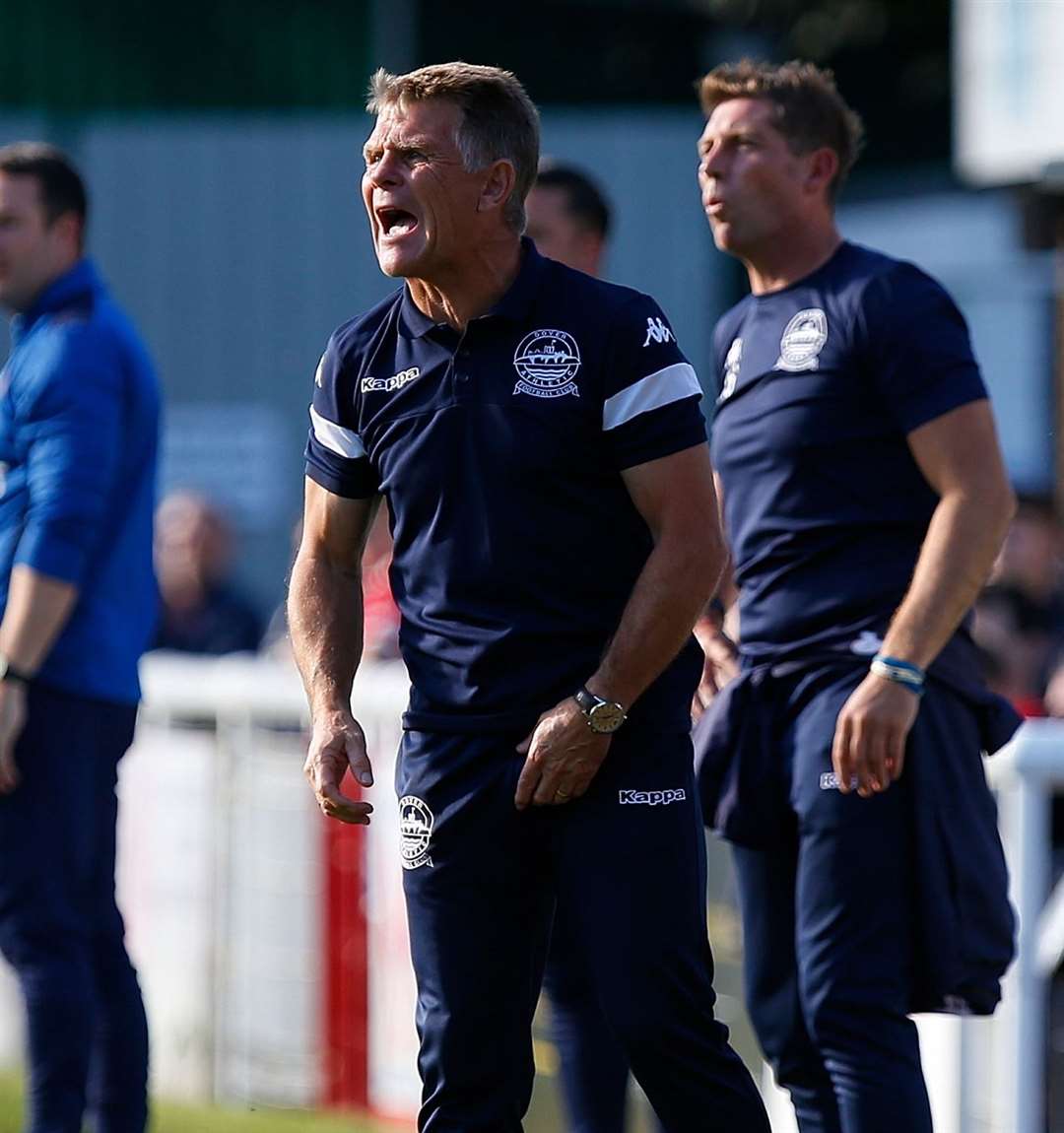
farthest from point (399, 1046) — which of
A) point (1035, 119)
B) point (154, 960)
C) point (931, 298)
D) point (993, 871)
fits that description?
point (1035, 119)

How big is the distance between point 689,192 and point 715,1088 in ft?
50.6

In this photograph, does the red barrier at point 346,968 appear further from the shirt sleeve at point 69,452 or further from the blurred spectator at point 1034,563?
the blurred spectator at point 1034,563

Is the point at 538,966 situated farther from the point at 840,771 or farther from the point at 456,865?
the point at 840,771

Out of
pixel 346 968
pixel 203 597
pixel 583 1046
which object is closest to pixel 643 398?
pixel 583 1046

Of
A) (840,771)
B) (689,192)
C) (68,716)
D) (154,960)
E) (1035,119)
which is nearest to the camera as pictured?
(840,771)

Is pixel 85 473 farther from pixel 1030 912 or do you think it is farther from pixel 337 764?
pixel 1030 912

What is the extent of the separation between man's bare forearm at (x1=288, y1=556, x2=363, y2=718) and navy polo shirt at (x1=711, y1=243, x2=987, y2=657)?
86 centimetres

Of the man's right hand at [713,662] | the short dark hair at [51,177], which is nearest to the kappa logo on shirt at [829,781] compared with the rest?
the man's right hand at [713,662]

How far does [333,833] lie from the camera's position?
7105mm

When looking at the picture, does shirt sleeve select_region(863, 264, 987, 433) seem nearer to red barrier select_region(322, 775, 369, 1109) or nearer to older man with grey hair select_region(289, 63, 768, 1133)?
older man with grey hair select_region(289, 63, 768, 1133)

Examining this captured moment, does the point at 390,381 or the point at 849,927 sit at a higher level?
the point at 390,381

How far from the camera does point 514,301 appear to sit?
390cm

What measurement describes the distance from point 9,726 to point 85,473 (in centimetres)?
58

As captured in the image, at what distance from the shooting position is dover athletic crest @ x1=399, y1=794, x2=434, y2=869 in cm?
393
